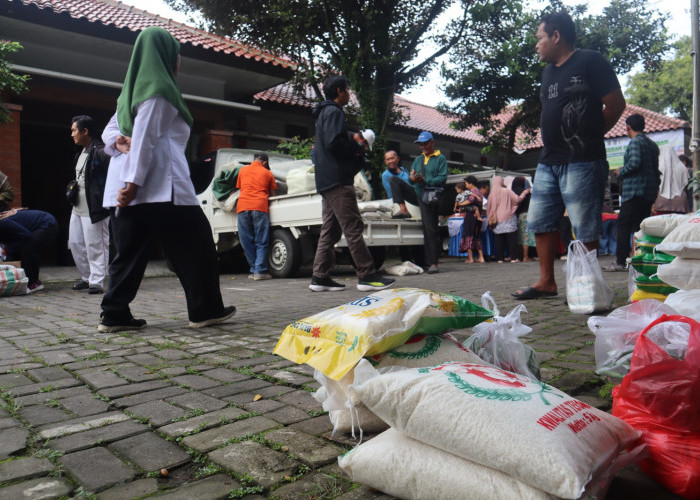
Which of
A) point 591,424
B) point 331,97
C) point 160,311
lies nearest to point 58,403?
point 591,424

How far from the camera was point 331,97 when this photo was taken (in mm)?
5809

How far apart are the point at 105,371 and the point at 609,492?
2.29m

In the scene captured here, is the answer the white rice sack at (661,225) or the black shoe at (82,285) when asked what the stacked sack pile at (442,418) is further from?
the black shoe at (82,285)

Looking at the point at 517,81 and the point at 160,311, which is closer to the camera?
the point at 160,311

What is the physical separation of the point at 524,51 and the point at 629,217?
38.1 ft

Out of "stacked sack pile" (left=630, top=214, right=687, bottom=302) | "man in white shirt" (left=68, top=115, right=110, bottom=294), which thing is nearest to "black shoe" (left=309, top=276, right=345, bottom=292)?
"man in white shirt" (left=68, top=115, right=110, bottom=294)

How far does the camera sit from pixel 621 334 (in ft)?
6.16

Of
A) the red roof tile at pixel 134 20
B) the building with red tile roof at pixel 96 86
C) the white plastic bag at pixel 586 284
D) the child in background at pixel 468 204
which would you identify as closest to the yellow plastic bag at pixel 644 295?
the white plastic bag at pixel 586 284

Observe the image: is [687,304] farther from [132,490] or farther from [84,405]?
[84,405]

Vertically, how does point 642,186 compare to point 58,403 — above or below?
above

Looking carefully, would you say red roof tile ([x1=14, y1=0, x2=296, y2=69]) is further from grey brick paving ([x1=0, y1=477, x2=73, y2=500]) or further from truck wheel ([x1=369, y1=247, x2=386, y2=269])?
grey brick paving ([x1=0, y1=477, x2=73, y2=500])

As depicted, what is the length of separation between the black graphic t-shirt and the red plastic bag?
3.05m

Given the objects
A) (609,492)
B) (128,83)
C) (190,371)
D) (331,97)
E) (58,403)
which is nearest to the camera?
(609,492)

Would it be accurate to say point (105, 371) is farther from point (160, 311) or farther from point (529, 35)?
point (529, 35)
